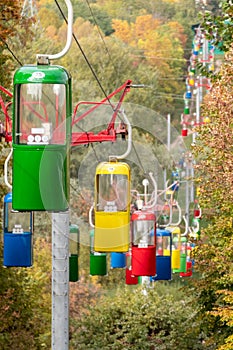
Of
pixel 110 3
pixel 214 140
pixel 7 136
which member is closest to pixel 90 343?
pixel 214 140

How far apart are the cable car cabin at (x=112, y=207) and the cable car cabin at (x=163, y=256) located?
7966mm

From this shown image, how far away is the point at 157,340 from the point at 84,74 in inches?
2360

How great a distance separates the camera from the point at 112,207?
17062mm

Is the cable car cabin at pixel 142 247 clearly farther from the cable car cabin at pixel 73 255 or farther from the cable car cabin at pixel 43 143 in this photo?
the cable car cabin at pixel 43 143

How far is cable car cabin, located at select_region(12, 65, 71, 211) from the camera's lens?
1153cm

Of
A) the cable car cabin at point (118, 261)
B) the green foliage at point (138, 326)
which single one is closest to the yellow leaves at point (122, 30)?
the green foliage at point (138, 326)

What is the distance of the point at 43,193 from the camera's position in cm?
1153

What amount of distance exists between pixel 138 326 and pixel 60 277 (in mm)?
12648

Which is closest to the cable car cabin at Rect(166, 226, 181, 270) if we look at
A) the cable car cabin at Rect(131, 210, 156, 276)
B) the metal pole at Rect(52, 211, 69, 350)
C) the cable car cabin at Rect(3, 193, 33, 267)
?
the metal pole at Rect(52, 211, 69, 350)

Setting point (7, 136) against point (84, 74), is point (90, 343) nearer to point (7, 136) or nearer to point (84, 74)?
point (7, 136)

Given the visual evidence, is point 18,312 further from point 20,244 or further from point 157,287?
point 157,287

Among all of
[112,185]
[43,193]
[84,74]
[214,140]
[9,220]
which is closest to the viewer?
[43,193]

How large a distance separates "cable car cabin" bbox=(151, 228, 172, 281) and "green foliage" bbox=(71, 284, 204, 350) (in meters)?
7.07

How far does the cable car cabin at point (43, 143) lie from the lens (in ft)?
37.8
